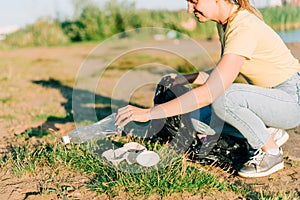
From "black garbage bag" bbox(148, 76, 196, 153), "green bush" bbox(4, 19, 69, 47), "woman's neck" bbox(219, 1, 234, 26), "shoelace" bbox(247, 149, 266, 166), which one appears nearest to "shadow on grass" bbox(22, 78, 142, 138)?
"black garbage bag" bbox(148, 76, 196, 153)

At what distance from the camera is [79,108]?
5328mm

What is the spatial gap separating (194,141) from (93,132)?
79cm

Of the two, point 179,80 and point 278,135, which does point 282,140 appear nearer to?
point 278,135

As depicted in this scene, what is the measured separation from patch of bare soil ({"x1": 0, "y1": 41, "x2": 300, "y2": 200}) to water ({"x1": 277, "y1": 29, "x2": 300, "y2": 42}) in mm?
122

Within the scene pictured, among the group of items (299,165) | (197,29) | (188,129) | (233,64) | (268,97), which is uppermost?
(233,64)

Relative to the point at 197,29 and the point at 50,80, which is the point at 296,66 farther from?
the point at 197,29

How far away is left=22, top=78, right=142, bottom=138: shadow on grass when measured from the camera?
14.8 feet

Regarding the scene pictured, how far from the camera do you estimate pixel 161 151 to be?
332 cm

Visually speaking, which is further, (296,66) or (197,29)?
(197,29)

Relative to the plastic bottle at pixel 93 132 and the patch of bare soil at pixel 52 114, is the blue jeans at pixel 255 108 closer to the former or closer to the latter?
the patch of bare soil at pixel 52 114

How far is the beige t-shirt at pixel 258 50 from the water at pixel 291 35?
14.6ft

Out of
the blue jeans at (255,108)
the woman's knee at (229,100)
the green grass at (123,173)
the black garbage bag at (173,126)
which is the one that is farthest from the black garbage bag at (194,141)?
the woman's knee at (229,100)

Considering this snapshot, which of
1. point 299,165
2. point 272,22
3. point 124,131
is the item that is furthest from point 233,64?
point 272,22

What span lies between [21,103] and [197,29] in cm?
785
